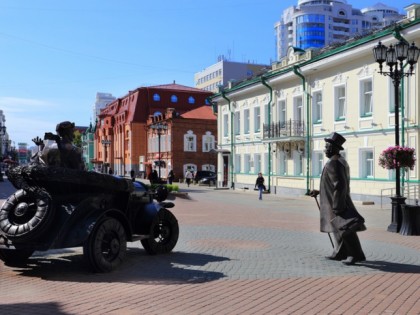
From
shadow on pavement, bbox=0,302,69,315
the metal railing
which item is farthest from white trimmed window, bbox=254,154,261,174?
shadow on pavement, bbox=0,302,69,315

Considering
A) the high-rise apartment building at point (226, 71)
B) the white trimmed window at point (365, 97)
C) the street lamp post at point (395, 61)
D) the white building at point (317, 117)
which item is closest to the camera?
the street lamp post at point (395, 61)

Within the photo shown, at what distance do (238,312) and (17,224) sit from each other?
342 centimetres

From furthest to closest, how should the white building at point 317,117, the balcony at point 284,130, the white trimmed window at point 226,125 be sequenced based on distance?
the white trimmed window at point 226,125 < the balcony at point 284,130 < the white building at point 317,117

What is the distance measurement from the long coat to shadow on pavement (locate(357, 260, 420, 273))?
0.66 m

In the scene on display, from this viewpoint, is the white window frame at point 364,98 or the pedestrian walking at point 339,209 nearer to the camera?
the pedestrian walking at point 339,209

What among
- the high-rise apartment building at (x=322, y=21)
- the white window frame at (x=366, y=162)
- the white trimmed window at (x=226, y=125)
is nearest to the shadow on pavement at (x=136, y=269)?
the white window frame at (x=366, y=162)

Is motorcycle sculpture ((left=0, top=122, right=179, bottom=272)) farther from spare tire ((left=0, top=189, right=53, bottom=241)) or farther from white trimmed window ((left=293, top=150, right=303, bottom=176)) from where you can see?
white trimmed window ((left=293, top=150, right=303, bottom=176))

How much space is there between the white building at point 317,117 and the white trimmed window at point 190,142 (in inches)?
614

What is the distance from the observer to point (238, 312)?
541cm

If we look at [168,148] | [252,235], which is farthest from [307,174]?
[168,148]

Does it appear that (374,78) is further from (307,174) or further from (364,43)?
(307,174)

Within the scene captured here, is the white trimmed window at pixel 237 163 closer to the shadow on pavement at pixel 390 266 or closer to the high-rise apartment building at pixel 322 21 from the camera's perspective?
the shadow on pavement at pixel 390 266

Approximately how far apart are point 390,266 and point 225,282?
9.44 ft

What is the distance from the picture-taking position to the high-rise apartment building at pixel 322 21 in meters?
139
